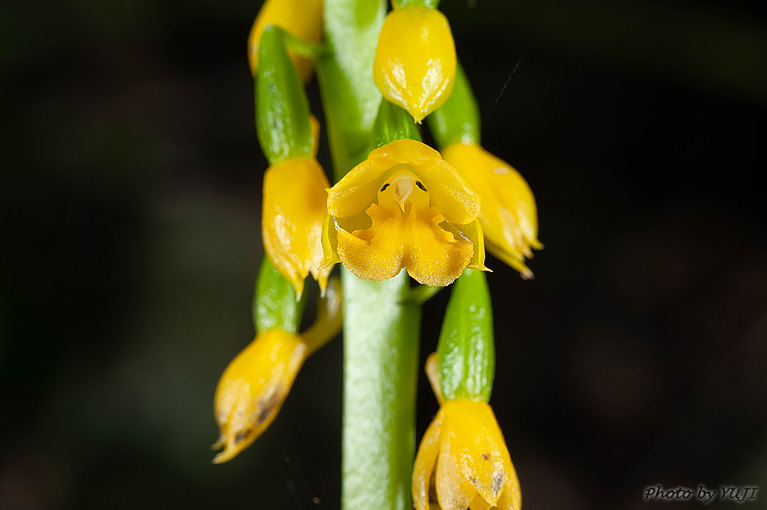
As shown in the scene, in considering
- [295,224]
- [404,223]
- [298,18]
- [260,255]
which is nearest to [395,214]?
[404,223]

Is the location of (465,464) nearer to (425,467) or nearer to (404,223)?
(425,467)

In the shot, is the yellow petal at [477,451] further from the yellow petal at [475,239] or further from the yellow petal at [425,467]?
the yellow petal at [475,239]

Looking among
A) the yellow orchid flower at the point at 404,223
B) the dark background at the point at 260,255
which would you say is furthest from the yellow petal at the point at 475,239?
the dark background at the point at 260,255

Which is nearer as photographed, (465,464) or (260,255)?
(465,464)

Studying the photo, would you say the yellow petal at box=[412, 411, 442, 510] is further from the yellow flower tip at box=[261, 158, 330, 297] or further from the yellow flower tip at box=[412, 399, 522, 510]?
the yellow flower tip at box=[261, 158, 330, 297]

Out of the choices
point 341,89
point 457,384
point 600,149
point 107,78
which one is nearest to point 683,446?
point 600,149

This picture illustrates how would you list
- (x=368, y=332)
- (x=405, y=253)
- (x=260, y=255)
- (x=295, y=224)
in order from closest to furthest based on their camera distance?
1. (x=405, y=253)
2. (x=295, y=224)
3. (x=368, y=332)
4. (x=260, y=255)

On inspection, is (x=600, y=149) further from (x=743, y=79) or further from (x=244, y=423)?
(x=244, y=423)
